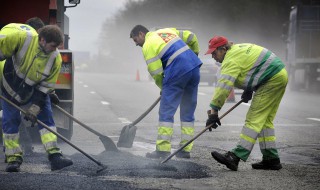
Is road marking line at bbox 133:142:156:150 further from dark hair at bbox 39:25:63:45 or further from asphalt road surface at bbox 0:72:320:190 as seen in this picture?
dark hair at bbox 39:25:63:45

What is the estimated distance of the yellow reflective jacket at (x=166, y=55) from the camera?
27.9 feet

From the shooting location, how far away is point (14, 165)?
295 inches

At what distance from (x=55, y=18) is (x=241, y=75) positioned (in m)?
4.46

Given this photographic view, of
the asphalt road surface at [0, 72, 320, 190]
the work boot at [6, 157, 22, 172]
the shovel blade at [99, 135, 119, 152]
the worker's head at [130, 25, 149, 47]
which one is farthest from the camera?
the shovel blade at [99, 135, 119, 152]

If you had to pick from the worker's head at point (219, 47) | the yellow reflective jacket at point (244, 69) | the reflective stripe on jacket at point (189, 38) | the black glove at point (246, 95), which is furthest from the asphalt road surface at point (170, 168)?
the reflective stripe on jacket at point (189, 38)

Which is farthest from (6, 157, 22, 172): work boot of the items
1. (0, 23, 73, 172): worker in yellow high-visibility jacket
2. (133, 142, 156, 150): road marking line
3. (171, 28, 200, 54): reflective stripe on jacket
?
(171, 28, 200, 54): reflective stripe on jacket

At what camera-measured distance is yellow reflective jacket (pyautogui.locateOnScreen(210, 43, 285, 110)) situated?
7707mm

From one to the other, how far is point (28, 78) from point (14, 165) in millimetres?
935

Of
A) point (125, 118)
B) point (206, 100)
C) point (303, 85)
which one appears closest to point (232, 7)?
point (303, 85)

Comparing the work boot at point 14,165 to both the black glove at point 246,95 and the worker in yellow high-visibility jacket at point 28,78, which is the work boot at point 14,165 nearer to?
the worker in yellow high-visibility jacket at point 28,78

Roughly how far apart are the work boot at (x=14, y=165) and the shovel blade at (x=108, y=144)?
1615 mm

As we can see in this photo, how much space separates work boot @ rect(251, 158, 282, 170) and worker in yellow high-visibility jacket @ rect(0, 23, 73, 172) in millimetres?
1956

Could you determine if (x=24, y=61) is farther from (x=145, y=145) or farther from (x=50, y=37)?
(x=145, y=145)

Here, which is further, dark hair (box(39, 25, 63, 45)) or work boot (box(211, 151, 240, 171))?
work boot (box(211, 151, 240, 171))
